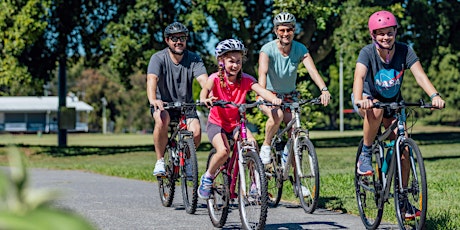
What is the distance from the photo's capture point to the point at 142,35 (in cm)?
2631

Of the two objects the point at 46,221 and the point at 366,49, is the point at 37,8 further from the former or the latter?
the point at 46,221

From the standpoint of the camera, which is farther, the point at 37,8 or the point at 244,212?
the point at 37,8

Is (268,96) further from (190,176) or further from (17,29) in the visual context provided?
(17,29)

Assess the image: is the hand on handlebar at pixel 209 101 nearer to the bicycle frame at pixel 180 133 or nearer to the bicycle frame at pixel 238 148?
the bicycle frame at pixel 238 148

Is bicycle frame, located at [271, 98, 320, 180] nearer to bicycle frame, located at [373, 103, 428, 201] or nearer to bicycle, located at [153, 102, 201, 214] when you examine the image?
bicycle, located at [153, 102, 201, 214]

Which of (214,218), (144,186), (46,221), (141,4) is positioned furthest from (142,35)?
(46,221)

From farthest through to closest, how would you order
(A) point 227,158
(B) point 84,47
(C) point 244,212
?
(B) point 84,47, (A) point 227,158, (C) point 244,212

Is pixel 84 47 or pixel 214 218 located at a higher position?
pixel 84 47

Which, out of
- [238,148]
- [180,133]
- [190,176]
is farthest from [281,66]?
[238,148]

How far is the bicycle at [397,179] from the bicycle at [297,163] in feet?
3.35

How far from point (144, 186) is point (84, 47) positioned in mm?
18445

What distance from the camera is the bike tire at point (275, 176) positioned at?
8.31 meters

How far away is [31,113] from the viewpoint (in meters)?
98.6

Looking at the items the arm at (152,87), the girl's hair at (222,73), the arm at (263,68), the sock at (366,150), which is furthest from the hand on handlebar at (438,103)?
the arm at (152,87)
